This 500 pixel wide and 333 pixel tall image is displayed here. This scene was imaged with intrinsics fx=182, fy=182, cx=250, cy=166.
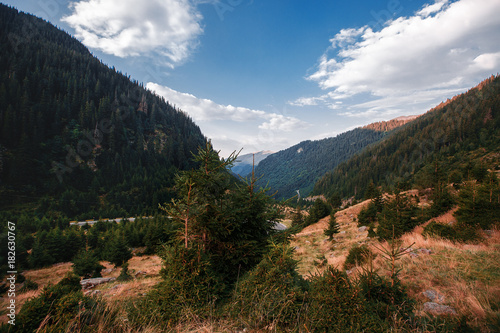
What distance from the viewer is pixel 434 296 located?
5.00 meters

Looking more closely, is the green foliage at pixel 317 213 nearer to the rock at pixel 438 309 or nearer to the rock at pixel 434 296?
the rock at pixel 434 296

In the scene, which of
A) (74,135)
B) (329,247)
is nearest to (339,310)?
(329,247)

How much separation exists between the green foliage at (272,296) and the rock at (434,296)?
3707mm

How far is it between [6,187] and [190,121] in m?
115

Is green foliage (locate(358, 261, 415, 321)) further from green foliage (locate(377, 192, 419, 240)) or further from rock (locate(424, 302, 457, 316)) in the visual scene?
green foliage (locate(377, 192, 419, 240))

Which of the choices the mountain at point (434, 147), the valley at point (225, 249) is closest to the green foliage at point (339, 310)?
the valley at point (225, 249)

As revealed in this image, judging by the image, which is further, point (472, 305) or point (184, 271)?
point (184, 271)

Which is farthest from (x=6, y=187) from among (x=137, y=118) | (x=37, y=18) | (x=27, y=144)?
(x=37, y=18)

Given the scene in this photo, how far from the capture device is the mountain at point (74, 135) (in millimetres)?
67781

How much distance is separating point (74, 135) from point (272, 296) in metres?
126

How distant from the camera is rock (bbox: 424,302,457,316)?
4262 mm

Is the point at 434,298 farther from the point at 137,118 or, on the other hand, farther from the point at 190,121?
the point at 190,121

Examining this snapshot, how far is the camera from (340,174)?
14012cm

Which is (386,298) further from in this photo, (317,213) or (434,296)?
(317,213)
